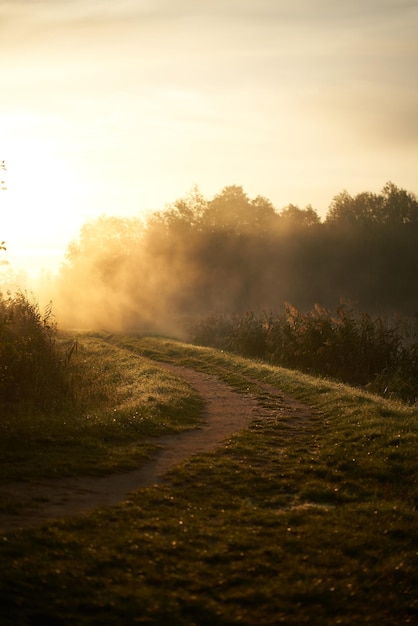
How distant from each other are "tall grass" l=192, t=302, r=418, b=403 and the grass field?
6.63 meters

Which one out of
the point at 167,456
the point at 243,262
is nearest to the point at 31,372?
the point at 167,456

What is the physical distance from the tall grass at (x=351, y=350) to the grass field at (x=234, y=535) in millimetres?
6628

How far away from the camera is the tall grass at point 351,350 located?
1955cm

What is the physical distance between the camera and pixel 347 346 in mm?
21719

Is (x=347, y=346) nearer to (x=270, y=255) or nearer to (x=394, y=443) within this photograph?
(x=394, y=443)

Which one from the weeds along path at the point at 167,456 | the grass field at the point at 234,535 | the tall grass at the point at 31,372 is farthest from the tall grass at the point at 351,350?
the tall grass at the point at 31,372

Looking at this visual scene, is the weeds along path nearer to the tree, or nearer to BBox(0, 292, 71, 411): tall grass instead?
BBox(0, 292, 71, 411): tall grass

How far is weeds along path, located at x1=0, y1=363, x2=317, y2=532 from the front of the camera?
26.1 feet

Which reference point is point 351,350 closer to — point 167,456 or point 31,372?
point 31,372

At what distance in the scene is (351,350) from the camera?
2167 centimetres

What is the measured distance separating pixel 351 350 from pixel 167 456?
476 inches

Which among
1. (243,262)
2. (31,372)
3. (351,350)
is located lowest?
(351,350)

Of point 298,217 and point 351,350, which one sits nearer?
point 351,350

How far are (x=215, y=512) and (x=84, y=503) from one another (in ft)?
5.25
